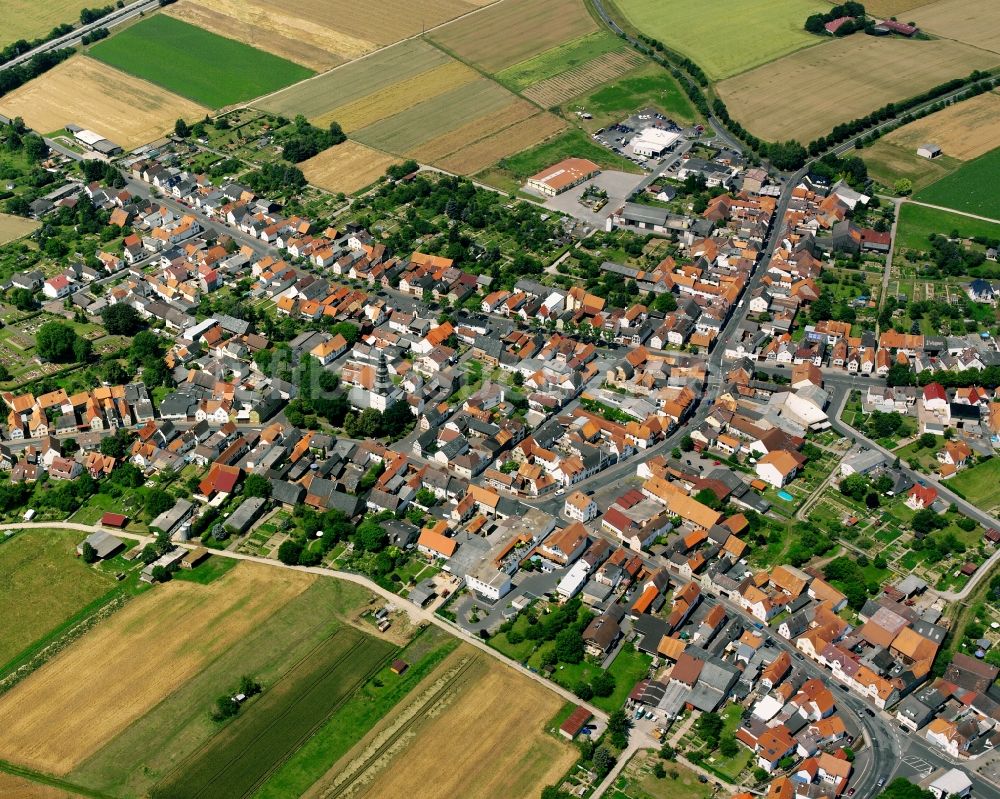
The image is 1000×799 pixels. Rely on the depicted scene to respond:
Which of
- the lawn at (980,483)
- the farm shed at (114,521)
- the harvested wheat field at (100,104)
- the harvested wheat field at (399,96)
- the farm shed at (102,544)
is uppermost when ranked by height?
the harvested wheat field at (100,104)

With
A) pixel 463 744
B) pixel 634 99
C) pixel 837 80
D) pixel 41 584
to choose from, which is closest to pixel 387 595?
pixel 463 744

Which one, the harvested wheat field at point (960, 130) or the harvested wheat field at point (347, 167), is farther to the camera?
the harvested wheat field at point (960, 130)

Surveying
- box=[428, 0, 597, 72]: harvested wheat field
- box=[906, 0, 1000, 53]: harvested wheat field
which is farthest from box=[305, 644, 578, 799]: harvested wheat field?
box=[906, 0, 1000, 53]: harvested wheat field

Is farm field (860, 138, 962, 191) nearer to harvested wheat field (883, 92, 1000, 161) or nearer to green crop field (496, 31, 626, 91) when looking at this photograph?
harvested wheat field (883, 92, 1000, 161)

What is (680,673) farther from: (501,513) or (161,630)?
(161,630)

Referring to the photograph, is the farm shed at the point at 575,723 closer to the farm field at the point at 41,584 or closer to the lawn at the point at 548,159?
the farm field at the point at 41,584

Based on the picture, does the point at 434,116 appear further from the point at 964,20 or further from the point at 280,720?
the point at 280,720

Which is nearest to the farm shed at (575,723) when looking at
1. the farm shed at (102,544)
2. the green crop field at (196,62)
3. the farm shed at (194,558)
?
the farm shed at (194,558)
